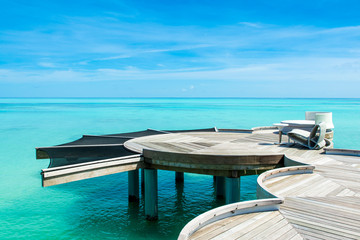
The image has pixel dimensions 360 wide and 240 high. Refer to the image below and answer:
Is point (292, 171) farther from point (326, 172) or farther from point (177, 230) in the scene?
point (177, 230)

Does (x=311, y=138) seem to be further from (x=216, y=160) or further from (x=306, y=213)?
(x=306, y=213)

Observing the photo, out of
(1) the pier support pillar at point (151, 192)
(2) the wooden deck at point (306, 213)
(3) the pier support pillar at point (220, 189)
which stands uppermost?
(2) the wooden deck at point (306, 213)

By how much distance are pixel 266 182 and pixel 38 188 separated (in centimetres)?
1469

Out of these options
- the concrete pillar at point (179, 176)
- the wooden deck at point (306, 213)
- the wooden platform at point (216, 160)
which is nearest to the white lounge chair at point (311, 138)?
the wooden platform at point (216, 160)

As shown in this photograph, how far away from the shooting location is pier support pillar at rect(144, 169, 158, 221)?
11250 mm

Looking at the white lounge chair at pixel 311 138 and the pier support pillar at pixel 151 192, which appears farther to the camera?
the white lounge chair at pixel 311 138

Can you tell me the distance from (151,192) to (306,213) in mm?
6654

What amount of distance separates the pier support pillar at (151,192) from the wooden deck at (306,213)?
15.8 ft

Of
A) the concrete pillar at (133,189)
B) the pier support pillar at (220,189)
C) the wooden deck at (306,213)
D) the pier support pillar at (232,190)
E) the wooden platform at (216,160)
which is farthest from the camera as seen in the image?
the pier support pillar at (220,189)

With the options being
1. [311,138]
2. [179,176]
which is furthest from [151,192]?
[311,138]

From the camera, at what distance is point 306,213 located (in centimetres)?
579

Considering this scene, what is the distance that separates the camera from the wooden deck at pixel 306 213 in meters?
4.98

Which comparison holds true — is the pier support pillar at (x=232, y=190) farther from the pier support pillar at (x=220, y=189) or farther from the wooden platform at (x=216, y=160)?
the pier support pillar at (x=220, y=189)

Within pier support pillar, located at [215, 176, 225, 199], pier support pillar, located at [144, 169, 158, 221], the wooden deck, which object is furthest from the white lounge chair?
pier support pillar, located at [144, 169, 158, 221]
